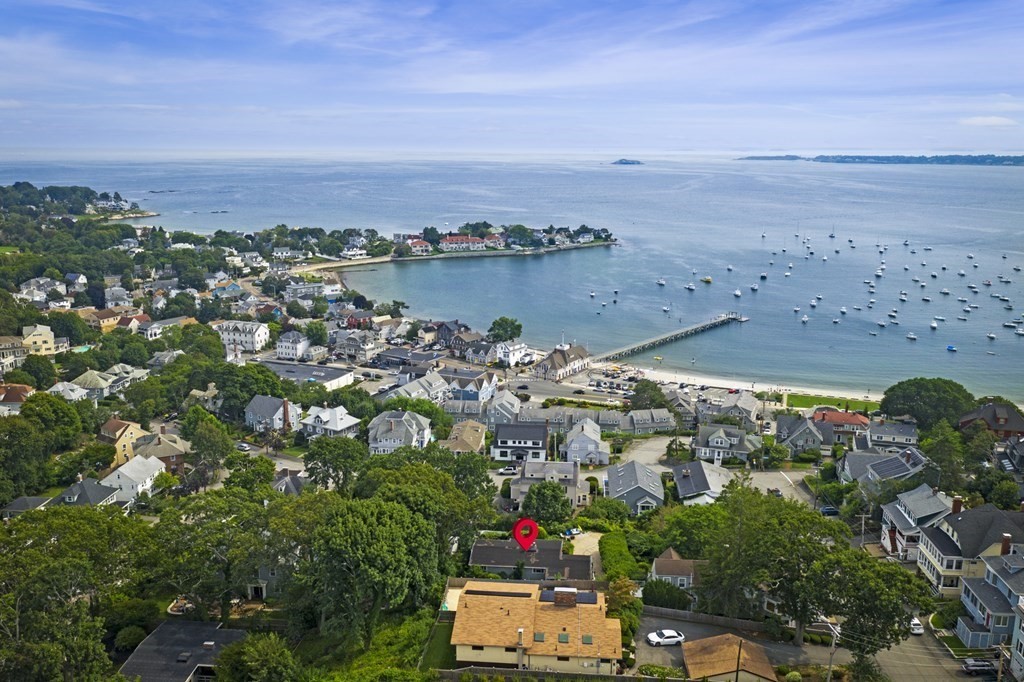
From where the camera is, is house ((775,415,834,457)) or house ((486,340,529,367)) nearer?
house ((775,415,834,457))

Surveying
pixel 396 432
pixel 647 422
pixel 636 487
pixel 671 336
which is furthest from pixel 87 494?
pixel 671 336

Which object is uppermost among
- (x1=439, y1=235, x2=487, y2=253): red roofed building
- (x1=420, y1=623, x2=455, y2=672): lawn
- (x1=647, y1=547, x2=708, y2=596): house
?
(x1=439, y1=235, x2=487, y2=253): red roofed building

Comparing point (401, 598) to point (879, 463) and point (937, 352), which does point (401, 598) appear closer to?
point (879, 463)

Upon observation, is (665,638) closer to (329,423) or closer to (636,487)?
(636,487)

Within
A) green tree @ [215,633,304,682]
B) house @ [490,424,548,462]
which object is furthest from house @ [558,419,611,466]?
green tree @ [215,633,304,682]

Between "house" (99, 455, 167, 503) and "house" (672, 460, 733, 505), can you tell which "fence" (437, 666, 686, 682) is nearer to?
"house" (672, 460, 733, 505)

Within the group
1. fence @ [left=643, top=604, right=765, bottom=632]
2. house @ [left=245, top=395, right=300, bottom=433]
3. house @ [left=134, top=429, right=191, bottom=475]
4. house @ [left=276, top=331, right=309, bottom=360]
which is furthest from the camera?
house @ [left=276, top=331, right=309, bottom=360]
